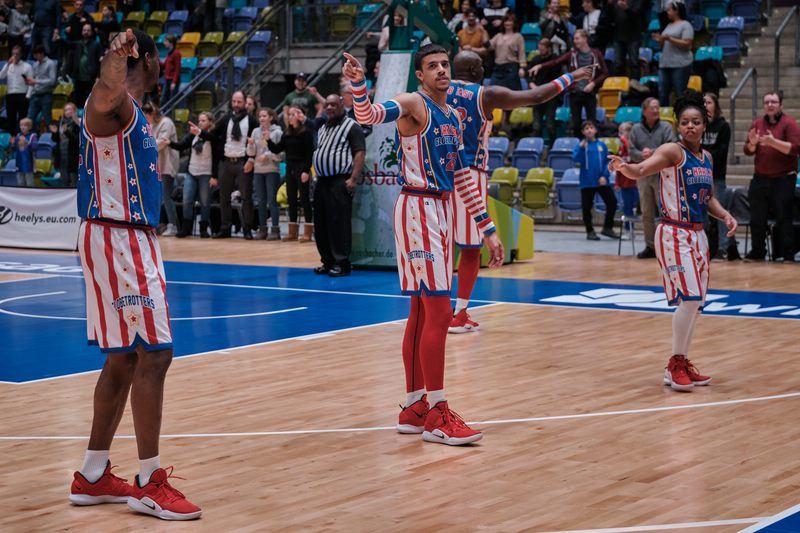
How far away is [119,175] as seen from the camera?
4.96 metres

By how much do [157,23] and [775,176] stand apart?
53.0 feet

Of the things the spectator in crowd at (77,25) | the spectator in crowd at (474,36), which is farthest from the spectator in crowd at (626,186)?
the spectator in crowd at (77,25)

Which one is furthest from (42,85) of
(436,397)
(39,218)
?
(436,397)

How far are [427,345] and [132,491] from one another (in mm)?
1851

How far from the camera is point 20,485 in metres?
5.32

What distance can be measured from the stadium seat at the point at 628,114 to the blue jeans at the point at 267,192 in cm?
537

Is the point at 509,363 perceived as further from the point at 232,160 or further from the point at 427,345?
the point at 232,160

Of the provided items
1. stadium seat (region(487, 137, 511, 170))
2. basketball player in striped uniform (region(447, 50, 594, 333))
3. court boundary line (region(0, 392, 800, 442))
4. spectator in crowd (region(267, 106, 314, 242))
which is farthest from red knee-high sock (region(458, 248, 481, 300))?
stadium seat (region(487, 137, 511, 170))

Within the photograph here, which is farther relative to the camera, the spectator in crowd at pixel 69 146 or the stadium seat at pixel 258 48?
the stadium seat at pixel 258 48

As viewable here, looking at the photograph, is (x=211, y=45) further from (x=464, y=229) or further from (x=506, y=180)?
(x=464, y=229)

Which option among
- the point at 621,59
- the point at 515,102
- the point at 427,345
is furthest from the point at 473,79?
the point at 621,59

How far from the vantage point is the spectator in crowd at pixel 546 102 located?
19266 millimetres

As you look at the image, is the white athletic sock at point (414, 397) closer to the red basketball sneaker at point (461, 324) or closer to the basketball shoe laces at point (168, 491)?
the basketball shoe laces at point (168, 491)

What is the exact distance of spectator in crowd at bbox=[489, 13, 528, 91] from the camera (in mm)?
19422
